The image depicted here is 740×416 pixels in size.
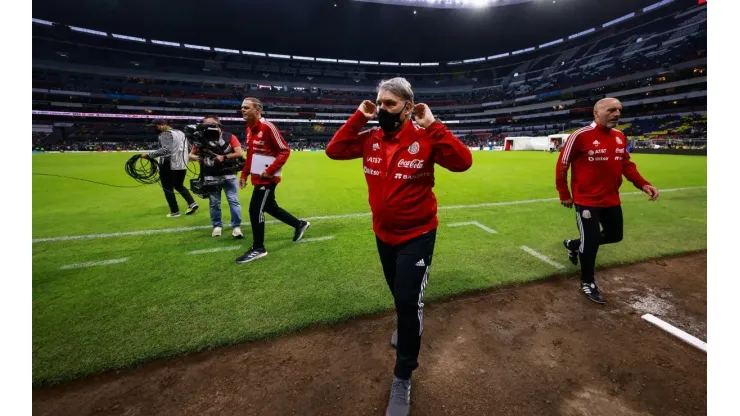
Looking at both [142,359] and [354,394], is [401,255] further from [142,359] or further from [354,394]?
[142,359]

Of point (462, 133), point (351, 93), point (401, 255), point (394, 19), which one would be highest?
point (394, 19)

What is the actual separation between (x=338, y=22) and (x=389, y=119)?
6257 cm

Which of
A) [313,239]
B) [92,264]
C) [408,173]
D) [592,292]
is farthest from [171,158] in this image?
[592,292]

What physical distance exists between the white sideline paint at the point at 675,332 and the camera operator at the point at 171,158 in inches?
315

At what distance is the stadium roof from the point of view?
47625mm

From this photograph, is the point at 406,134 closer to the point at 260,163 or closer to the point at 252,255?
the point at 260,163

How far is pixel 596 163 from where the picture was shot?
3400 mm

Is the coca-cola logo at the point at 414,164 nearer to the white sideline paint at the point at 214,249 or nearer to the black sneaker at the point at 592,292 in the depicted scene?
the black sneaker at the point at 592,292

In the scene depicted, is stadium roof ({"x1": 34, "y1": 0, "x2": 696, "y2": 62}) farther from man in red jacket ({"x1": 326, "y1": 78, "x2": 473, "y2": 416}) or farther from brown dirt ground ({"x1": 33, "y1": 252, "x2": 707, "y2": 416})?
brown dirt ground ({"x1": 33, "y1": 252, "x2": 707, "y2": 416})

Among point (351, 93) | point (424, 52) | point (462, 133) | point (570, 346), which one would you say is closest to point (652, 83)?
point (462, 133)

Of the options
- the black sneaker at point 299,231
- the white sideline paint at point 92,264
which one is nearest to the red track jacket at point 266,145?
the black sneaker at point 299,231

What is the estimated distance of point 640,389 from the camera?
211 centimetres

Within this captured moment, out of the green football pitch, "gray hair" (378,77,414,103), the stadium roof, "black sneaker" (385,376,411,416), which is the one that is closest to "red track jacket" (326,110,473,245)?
"gray hair" (378,77,414,103)

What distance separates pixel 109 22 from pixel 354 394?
71959 millimetres
